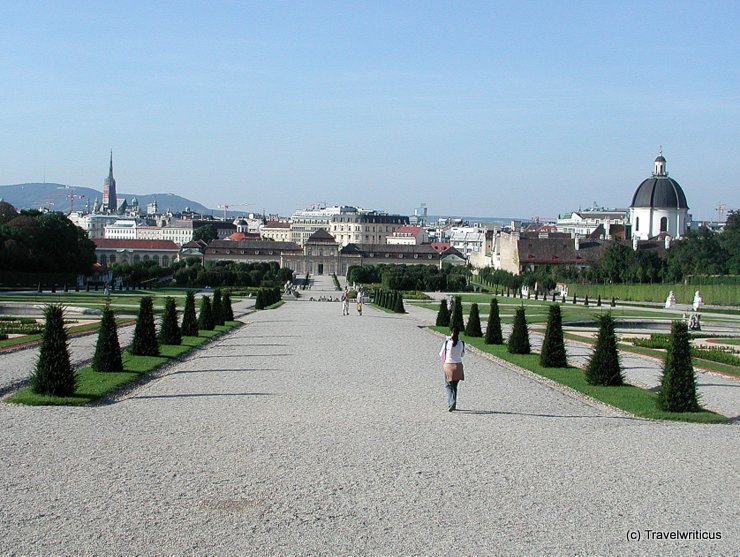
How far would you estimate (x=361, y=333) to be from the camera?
2689 centimetres

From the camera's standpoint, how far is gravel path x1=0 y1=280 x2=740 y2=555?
688cm

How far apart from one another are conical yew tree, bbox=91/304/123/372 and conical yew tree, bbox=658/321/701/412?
8.34 meters

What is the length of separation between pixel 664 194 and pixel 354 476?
4226 inches

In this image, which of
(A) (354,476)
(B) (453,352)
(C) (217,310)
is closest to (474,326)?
(C) (217,310)

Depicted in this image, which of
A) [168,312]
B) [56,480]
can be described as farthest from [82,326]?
[56,480]

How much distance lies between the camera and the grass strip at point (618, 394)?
12469 millimetres

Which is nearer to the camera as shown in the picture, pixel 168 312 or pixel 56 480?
pixel 56 480

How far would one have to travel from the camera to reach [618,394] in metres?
14.3

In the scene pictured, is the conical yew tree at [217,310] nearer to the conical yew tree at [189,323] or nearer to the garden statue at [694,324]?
the conical yew tree at [189,323]

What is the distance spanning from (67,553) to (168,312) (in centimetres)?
1515

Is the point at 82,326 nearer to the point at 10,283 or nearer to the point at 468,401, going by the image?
the point at 468,401

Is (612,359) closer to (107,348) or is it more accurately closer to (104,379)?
(104,379)

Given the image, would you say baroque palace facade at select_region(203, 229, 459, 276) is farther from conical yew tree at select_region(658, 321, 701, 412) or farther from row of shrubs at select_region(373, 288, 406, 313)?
conical yew tree at select_region(658, 321, 701, 412)

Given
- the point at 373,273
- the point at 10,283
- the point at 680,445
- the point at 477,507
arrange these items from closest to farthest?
the point at 477,507 < the point at 680,445 < the point at 10,283 < the point at 373,273
